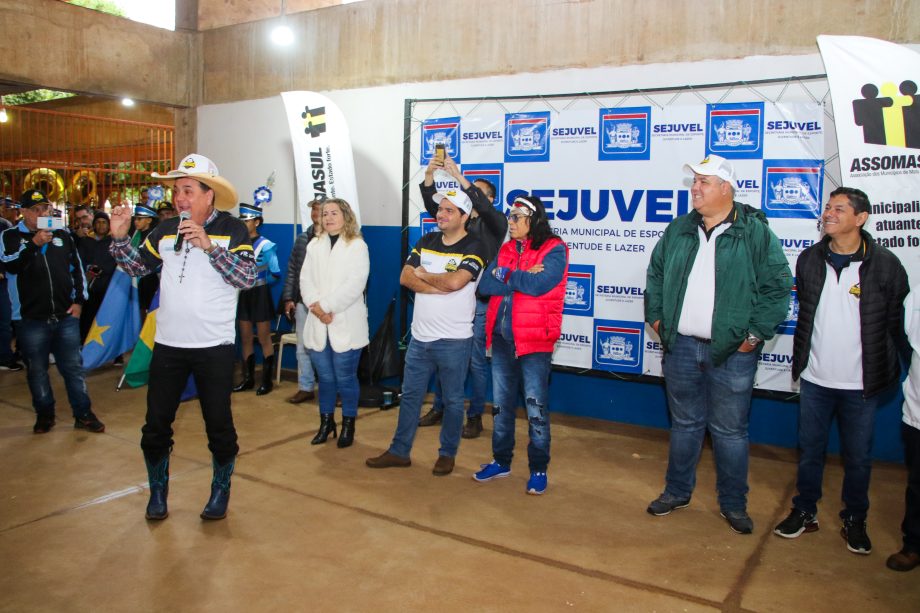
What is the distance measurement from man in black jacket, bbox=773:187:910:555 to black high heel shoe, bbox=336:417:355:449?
284 cm

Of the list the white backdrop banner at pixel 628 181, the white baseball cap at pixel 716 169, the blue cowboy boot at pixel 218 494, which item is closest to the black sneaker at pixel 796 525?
the white backdrop banner at pixel 628 181

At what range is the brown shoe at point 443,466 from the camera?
15.5 feet

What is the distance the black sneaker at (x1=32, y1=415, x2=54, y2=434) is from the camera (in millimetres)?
5466

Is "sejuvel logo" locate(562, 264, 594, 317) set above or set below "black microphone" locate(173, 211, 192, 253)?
below

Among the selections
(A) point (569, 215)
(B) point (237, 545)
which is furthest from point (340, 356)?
(A) point (569, 215)

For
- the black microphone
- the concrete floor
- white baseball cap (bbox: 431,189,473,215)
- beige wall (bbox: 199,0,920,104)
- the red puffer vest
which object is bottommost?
the concrete floor

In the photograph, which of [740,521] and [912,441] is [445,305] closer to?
[740,521]

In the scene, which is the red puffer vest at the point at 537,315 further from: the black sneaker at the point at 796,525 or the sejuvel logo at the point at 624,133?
the sejuvel logo at the point at 624,133

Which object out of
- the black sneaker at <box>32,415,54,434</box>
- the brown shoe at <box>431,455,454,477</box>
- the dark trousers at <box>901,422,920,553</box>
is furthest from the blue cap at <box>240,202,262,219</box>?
Answer: the dark trousers at <box>901,422,920,553</box>

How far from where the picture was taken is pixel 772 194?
523 centimetres

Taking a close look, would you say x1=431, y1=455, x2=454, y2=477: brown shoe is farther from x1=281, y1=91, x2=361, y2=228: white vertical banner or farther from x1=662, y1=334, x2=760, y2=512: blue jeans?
x1=281, y1=91, x2=361, y2=228: white vertical banner

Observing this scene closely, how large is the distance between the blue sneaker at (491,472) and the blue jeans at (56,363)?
3024 millimetres

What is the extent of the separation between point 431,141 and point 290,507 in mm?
3626

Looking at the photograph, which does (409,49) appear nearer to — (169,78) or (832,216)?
(169,78)
